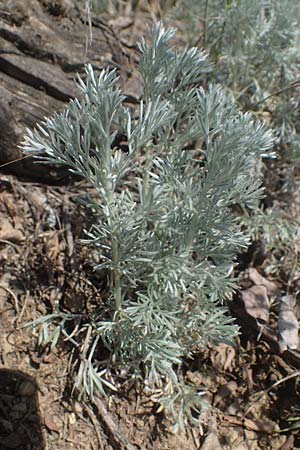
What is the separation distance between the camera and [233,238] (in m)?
1.85

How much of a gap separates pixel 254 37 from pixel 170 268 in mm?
1632

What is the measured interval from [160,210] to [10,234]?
0.84 meters

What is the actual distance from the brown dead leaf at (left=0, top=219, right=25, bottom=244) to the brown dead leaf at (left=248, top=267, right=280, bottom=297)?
1.06 meters

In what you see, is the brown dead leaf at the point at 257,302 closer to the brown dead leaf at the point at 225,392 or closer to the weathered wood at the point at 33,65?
the brown dead leaf at the point at 225,392

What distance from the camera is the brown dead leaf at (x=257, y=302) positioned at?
2.36 metres

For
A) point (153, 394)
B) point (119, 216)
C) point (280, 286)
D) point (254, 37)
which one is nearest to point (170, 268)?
point (119, 216)

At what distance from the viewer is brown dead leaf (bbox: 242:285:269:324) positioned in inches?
92.7

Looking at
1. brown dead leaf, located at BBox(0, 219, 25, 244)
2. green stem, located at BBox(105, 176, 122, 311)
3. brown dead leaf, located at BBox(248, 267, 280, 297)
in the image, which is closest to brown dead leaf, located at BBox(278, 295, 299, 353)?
brown dead leaf, located at BBox(248, 267, 280, 297)

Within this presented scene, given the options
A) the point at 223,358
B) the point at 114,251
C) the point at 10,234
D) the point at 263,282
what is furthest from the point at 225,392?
the point at 10,234

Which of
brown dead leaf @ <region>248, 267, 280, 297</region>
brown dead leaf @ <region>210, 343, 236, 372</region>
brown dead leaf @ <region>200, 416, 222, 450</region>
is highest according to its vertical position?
brown dead leaf @ <region>248, 267, 280, 297</region>

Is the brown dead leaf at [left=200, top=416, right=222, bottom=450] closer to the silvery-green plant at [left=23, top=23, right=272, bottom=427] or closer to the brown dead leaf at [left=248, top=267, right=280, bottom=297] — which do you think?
the silvery-green plant at [left=23, top=23, right=272, bottom=427]

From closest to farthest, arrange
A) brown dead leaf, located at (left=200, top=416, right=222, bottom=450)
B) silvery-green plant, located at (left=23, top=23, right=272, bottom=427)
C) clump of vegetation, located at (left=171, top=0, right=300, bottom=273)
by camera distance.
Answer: silvery-green plant, located at (left=23, top=23, right=272, bottom=427) → brown dead leaf, located at (left=200, top=416, right=222, bottom=450) → clump of vegetation, located at (left=171, top=0, right=300, bottom=273)

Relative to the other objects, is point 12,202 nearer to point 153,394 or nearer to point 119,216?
point 119,216

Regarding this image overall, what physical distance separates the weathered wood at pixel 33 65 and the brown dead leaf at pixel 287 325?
4.12 ft
